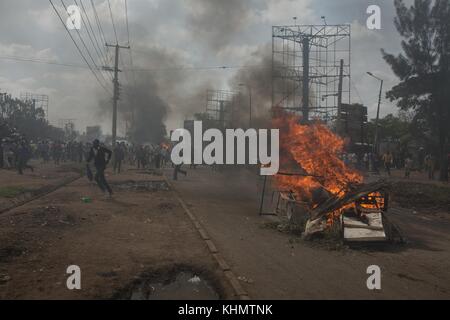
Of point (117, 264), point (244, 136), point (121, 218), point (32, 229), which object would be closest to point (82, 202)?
point (121, 218)

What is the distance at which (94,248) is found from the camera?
7.28 m

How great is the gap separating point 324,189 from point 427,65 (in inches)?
763

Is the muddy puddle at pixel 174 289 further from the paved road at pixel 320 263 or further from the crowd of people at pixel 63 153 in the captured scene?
the crowd of people at pixel 63 153

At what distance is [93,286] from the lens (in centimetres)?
536

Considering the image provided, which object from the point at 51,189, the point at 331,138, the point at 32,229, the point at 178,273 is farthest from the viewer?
the point at 51,189

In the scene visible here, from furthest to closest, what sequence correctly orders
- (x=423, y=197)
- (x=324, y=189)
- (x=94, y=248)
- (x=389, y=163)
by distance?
1. (x=389, y=163)
2. (x=423, y=197)
3. (x=324, y=189)
4. (x=94, y=248)

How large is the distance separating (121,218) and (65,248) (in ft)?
10.1

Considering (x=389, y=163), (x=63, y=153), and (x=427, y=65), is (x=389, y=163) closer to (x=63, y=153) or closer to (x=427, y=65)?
(x=427, y=65)

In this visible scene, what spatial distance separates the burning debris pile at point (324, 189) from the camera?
8.55m

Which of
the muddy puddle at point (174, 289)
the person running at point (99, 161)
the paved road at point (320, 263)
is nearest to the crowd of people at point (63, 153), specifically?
the person running at point (99, 161)

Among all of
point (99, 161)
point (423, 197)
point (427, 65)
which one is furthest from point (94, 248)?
point (427, 65)

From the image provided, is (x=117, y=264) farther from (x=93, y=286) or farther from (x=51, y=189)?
(x=51, y=189)

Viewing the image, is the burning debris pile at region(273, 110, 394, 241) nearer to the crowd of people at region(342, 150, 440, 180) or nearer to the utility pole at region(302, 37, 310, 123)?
the crowd of people at region(342, 150, 440, 180)

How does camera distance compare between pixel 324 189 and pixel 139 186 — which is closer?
pixel 324 189
